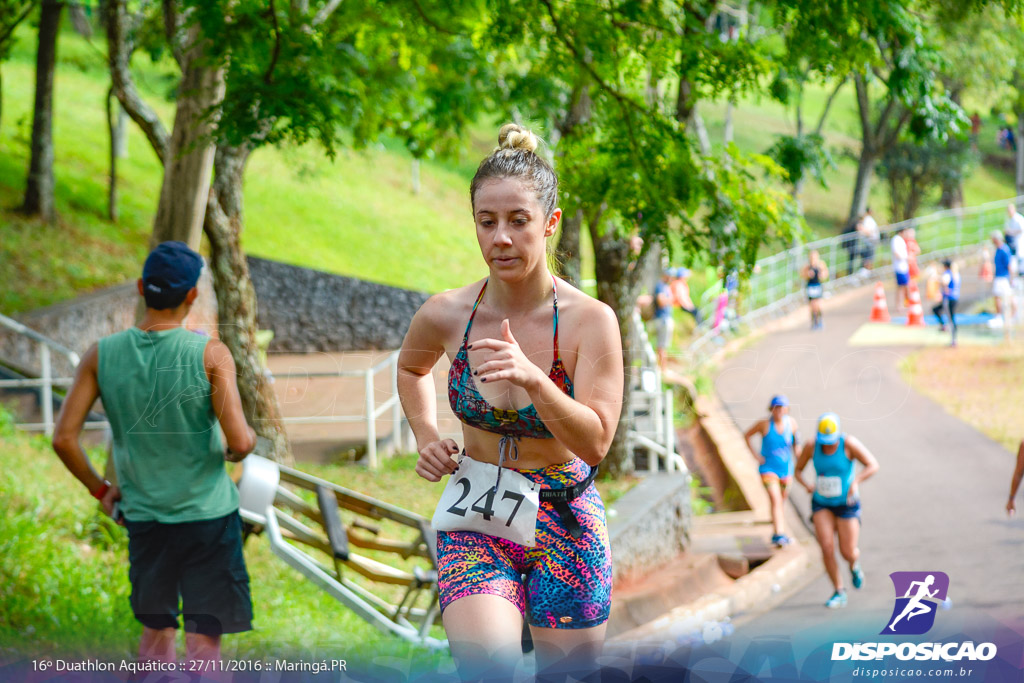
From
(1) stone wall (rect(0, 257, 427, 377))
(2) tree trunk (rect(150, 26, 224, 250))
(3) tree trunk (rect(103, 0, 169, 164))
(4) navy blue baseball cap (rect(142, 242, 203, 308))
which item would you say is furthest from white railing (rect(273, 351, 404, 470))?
(1) stone wall (rect(0, 257, 427, 377))

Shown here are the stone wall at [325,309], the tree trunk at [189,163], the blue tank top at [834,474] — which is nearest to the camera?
the tree trunk at [189,163]

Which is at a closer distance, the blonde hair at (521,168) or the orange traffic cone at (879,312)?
the blonde hair at (521,168)

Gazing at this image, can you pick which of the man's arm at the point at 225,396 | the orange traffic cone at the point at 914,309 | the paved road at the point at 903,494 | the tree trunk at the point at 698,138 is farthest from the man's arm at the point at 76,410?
the orange traffic cone at the point at 914,309

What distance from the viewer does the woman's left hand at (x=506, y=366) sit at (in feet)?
6.92

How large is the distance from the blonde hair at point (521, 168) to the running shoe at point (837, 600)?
6142 millimetres

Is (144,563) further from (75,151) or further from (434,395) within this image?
(75,151)

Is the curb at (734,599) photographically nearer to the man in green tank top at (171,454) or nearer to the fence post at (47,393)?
the man in green tank top at (171,454)

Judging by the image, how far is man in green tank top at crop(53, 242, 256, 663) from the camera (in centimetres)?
343

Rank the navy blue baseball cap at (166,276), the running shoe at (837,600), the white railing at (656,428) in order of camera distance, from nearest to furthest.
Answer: the navy blue baseball cap at (166,276), the running shoe at (837,600), the white railing at (656,428)

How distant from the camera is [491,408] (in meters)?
2.47

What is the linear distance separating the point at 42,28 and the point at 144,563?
15.2 metres

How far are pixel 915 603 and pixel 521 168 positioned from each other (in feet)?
6.41

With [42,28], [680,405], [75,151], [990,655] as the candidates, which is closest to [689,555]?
[680,405]

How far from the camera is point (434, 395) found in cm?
274
